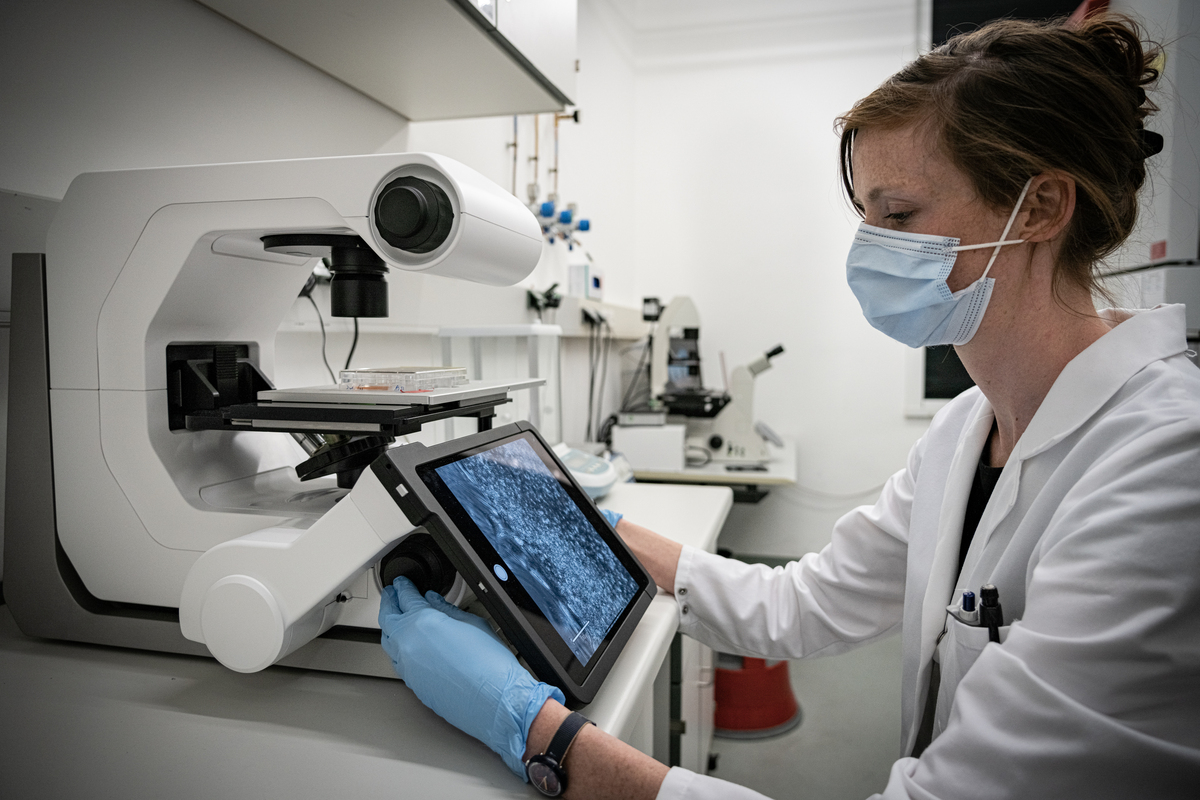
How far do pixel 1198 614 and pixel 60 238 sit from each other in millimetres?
1221

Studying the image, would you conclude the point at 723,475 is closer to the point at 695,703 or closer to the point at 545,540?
the point at 695,703

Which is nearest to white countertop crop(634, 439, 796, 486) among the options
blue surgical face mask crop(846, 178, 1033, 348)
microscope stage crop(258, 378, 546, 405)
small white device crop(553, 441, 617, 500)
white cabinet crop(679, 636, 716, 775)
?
white cabinet crop(679, 636, 716, 775)

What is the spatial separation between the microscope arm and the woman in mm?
92

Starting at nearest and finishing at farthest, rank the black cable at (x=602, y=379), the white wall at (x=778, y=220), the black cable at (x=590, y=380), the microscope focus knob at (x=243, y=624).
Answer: the microscope focus knob at (x=243, y=624), the black cable at (x=590, y=380), the black cable at (x=602, y=379), the white wall at (x=778, y=220)

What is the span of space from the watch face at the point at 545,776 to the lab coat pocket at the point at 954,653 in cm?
44

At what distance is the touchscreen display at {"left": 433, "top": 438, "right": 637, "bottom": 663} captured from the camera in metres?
0.74

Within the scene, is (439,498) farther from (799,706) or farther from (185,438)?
(799,706)

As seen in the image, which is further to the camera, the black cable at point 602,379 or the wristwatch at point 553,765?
the black cable at point 602,379

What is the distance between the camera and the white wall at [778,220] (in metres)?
3.61

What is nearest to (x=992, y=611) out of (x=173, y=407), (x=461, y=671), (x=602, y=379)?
(x=461, y=671)

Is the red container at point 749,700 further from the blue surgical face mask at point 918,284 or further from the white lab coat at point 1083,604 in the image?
the blue surgical face mask at point 918,284

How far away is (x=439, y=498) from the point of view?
2.31 ft

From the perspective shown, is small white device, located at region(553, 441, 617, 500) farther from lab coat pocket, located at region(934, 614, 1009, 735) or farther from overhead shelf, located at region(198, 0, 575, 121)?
lab coat pocket, located at region(934, 614, 1009, 735)

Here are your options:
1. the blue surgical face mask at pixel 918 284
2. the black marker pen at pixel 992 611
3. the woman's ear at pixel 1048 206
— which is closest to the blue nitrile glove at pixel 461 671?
the black marker pen at pixel 992 611
